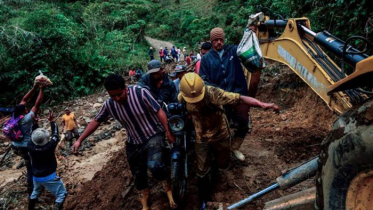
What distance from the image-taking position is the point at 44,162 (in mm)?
4188

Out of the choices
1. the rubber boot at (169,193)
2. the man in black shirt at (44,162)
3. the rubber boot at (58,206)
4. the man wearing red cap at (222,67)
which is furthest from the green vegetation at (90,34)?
the rubber boot at (58,206)

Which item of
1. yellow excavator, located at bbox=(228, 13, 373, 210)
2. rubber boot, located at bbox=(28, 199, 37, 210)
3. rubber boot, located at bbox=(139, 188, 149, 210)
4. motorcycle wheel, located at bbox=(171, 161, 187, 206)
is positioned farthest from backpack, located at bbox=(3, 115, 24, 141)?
yellow excavator, located at bbox=(228, 13, 373, 210)

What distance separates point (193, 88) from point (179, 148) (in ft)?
3.50

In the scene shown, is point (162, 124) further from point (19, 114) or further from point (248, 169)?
point (19, 114)

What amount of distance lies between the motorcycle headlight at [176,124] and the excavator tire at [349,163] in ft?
6.09

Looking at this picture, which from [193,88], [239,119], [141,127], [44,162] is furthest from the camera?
[44,162]

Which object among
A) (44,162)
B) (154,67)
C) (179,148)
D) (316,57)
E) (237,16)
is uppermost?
(316,57)

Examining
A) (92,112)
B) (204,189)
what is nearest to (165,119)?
(204,189)

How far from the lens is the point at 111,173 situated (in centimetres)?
506

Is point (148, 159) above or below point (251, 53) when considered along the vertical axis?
below

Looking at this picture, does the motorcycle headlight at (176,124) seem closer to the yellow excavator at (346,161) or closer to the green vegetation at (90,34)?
the yellow excavator at (346,161)

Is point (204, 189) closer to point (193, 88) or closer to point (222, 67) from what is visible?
point (193, 88)

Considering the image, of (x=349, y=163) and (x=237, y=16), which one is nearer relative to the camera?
(x=349, y=163)

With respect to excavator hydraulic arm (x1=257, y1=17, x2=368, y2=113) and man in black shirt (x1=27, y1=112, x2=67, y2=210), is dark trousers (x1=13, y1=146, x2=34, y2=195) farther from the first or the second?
excavator hydraulic arm (x1=257, y1=17, x2=368, y2=113)
